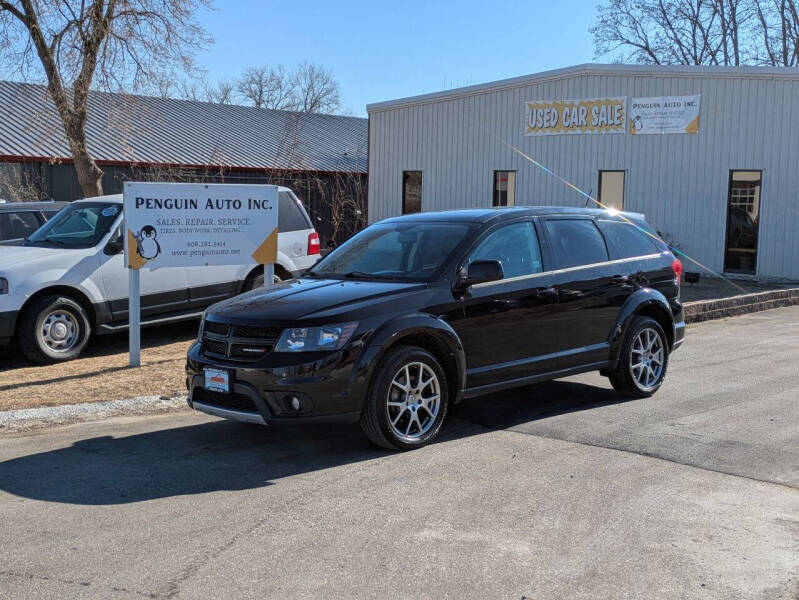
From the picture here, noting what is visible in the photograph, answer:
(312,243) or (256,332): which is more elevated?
(312,243)

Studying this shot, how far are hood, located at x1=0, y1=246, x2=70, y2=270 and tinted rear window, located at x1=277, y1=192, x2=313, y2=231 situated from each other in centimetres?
310

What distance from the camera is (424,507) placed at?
16.6 feet

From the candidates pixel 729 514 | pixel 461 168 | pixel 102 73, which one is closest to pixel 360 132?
pixel 461 168

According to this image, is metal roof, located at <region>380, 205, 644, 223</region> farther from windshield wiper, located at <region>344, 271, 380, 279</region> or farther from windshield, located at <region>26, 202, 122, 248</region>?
windshield, located at <region>26, 202, 122, 248</region>

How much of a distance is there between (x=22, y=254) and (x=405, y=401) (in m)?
5.53

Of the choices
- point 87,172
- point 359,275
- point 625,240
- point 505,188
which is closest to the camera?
point 359,275

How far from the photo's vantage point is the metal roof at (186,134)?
2592 centimetres

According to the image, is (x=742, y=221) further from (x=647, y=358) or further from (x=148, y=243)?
(x=148, y=243)

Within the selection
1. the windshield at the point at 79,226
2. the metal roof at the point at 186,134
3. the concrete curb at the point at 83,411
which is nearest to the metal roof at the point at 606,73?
the metal roof at the point at 186,134

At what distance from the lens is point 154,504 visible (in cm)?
515

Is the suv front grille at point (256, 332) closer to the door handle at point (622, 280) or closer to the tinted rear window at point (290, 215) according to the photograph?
the door handle at point (622, 280)

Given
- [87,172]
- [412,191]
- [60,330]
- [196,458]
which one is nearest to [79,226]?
[60,330]

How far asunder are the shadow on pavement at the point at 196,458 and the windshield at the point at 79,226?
3958 millimetres

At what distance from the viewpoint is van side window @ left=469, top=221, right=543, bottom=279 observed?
697 centimetres
